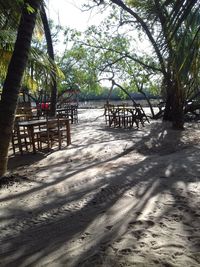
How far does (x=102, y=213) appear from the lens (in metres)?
3.95

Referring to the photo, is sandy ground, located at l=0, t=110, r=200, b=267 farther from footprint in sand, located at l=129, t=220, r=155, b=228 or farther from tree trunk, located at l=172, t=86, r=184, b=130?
tree trunk, located at l=172, t=86, r=184, b=130

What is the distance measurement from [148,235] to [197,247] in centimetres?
46

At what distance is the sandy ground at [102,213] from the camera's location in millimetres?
2881

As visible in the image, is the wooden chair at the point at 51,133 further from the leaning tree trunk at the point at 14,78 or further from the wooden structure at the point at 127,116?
the wooden structure at the point at 127,116

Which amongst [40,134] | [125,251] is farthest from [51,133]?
[125,251]

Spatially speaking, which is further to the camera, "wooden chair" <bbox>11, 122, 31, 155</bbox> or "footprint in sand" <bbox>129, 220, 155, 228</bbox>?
"wooden chair" <bbox>11, 122, 31, 155</bbox>

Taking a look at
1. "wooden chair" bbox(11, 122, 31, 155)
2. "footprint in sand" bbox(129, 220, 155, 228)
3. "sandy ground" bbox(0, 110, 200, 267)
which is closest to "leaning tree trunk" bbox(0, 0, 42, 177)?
"sandy ground" bbox(0, 110, 200, 267)

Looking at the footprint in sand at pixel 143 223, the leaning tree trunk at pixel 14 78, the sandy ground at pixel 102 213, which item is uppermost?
the leaning tree trunk at pixel 14 78

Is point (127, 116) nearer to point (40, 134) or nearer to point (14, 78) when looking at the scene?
point (40, 134)

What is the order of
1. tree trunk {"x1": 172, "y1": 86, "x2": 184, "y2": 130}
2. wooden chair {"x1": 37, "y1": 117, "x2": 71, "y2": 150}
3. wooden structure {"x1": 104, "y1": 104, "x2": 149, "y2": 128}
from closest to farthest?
wooden chair {"x1": 37, "y1": 117, "x2": 71, "y2": 150} < tree trunk {"x1": 172, "y1": 86, "x2": 184, "y2": 130} < wooden structure {"x1": 104, "y1": 104, "x2": 149, "y2": 128}

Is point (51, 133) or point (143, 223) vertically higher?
point (51, 133)

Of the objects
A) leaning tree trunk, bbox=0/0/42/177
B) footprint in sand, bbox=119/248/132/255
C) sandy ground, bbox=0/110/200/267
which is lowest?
sandy ground, bbox=0/110/200/267

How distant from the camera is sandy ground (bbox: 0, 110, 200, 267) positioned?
288 centimetres

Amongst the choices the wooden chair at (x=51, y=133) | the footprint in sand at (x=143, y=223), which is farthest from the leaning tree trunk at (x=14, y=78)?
the footprint in sand at (x=143, y=223)
